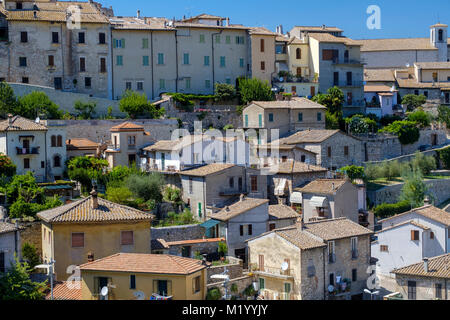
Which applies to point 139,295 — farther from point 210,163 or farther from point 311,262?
point 210,163

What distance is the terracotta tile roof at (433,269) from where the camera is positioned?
27375mm

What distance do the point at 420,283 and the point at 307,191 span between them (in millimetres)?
11438

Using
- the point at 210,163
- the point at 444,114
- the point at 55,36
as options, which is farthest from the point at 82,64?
the point at 444,114

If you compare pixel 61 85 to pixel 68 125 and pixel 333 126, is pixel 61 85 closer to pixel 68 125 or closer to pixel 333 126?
pixel 68 125

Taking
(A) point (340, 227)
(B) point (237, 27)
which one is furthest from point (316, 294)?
(B) point (237, 27)

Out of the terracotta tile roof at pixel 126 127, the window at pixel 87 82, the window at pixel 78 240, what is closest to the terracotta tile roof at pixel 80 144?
the terracotta tile roof at pixel 126 127

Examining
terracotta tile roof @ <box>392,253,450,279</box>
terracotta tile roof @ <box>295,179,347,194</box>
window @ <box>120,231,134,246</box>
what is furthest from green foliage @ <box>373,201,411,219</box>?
window @ <box>120,231,134,246</box>

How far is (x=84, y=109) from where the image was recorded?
158ft

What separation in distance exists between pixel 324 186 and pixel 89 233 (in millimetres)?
14342

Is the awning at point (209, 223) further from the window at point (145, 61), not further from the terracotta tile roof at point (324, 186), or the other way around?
the window at point (145, 61)

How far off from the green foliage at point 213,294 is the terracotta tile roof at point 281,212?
973 cm

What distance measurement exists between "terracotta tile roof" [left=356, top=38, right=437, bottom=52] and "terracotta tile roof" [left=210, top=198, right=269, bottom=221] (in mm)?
45863

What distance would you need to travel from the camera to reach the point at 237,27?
57.3 meters
